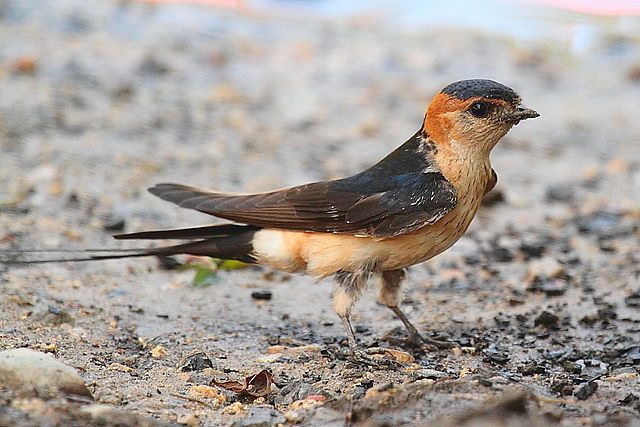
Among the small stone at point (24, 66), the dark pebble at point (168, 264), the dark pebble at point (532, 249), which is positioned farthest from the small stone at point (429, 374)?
the small stone at point (24, 66)

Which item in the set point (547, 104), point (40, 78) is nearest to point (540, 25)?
point (547, 104)

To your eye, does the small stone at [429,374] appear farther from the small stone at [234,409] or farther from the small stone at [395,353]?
the small stone at [234,409]

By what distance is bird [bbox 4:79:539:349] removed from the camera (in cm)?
438

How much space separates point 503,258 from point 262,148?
2.30 m

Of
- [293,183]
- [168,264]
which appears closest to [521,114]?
[168,264]

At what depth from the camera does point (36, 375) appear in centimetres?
328

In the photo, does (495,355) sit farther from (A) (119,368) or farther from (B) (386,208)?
(A) (119,368)

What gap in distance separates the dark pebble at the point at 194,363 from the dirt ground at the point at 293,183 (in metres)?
0.04

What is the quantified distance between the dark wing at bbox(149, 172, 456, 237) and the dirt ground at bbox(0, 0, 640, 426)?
527 mm

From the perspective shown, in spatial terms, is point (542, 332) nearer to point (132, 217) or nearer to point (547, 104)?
point (132, 217)

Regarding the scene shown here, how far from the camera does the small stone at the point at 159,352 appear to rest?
423 centimetres

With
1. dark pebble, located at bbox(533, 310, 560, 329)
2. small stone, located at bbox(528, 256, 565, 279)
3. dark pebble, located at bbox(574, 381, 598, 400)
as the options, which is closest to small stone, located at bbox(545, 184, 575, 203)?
small stone, located at bbox(528, 256, 565, 279)

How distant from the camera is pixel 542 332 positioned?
15.5 ft

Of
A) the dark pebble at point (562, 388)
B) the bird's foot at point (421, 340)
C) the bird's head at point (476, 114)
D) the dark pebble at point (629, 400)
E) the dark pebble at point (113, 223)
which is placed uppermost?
the bird's head at point (476, 114)
